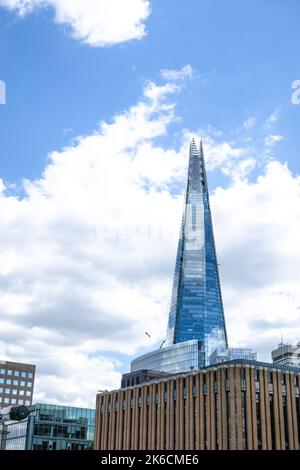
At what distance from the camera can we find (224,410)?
307 feet

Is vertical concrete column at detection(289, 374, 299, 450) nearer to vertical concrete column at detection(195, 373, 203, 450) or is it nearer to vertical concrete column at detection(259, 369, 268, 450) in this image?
vertical concrete column at detection(259, 369, 268, 450)

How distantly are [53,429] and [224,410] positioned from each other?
65.1 meters

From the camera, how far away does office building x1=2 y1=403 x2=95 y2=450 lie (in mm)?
140875

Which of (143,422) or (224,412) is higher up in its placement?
(143,422)

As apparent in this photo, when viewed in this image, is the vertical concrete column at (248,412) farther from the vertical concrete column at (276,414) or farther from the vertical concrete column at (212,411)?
the vertical concrete column at (212,411)

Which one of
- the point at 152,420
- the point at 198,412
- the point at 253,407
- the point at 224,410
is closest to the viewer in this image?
the point at 253,407

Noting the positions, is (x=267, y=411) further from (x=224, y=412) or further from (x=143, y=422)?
(x=143, y=422)

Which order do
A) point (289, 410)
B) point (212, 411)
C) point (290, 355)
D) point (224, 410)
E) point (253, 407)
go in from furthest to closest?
point (290, 355)
point (212, 411)
point (289, 410)
point (224, 410)
point (253, 407)

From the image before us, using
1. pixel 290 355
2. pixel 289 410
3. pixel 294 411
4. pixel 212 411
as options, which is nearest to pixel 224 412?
pixel 212 411

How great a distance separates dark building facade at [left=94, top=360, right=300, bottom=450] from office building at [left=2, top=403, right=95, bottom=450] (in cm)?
3706

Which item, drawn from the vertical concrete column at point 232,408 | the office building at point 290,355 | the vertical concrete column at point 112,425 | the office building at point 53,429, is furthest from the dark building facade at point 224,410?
the office building at point 290,355
